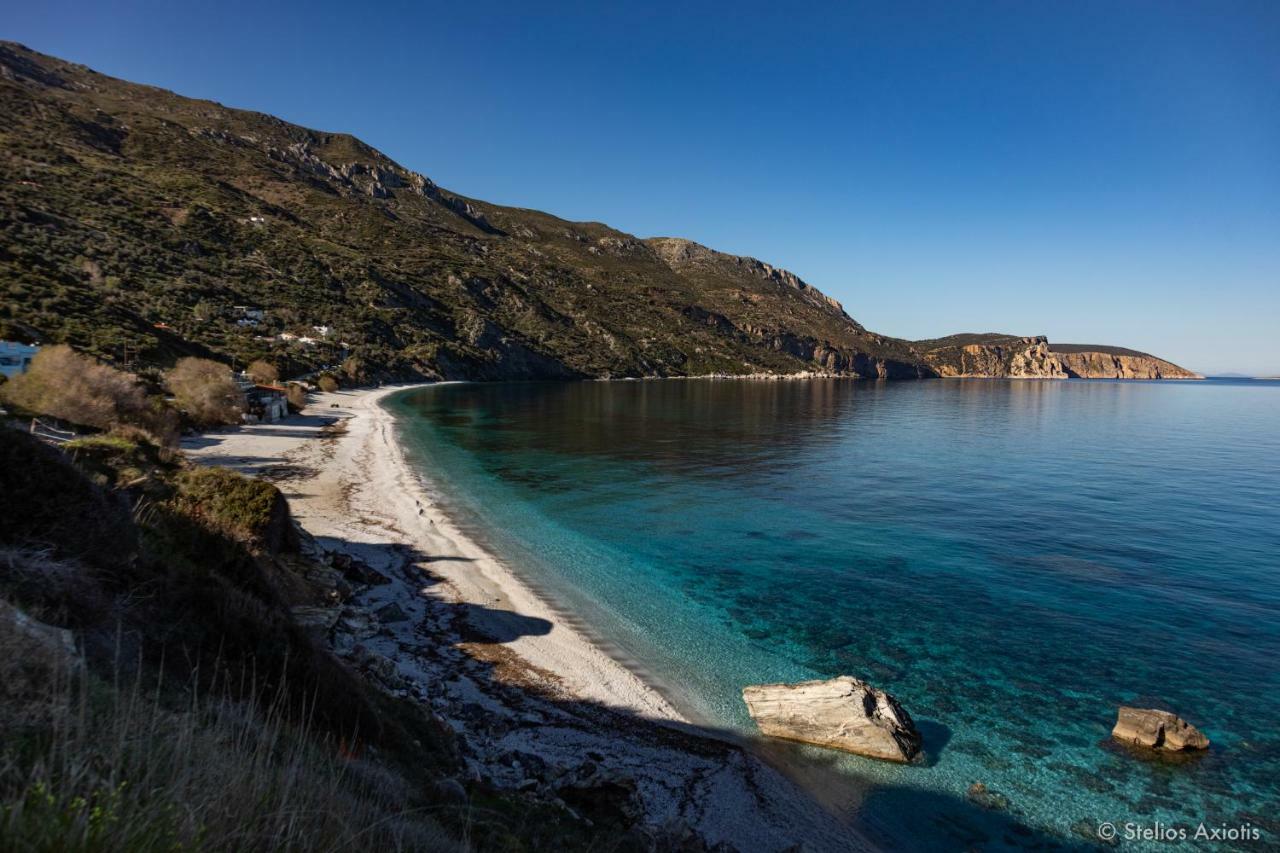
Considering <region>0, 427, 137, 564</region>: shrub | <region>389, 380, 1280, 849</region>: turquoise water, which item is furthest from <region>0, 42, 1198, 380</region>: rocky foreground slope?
<region>0, 427, 137, 564</region>: shrub

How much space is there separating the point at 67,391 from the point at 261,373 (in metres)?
38.9

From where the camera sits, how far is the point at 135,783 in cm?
290

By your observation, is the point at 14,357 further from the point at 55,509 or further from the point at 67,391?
the point at 55,509

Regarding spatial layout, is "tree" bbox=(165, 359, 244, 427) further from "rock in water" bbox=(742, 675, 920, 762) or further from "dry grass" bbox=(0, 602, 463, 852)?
"dry grass" bbox=(0, 602, 463, 852)

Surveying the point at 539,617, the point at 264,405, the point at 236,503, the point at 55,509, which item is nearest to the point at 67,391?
the point at 236,503

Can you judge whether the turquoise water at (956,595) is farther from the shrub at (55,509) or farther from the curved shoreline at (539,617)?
the shrub at (55,509)

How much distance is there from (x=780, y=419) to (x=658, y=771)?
67.4 metres

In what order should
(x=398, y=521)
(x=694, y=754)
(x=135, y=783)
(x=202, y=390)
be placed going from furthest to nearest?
(x=202, y=390)
(x=398, y=521)
(x=694, y=754)
(x=135, y=783)

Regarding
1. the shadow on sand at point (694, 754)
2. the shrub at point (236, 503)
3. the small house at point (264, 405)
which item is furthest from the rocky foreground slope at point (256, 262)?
the shadow on sand at point (694, 754)

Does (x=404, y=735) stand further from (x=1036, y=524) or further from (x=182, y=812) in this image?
(x=1036, y=524)

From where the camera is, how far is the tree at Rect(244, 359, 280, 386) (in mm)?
61844

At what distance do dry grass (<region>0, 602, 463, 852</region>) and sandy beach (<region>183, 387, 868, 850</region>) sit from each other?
6367 mm

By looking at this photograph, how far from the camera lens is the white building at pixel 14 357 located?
118 feet

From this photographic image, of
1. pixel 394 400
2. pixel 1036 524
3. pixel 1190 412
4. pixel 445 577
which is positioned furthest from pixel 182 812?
pixel 1190 412
